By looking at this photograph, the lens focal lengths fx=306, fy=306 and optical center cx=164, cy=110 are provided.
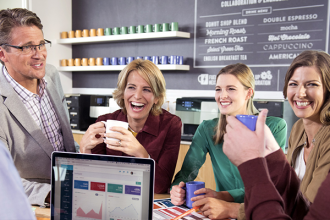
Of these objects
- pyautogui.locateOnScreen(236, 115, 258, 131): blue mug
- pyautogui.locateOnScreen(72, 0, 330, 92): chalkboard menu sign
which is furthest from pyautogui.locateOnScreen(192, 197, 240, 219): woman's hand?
pyautogui.locateOnScreen(72, 0, 330, 92): chalkboard menu sign

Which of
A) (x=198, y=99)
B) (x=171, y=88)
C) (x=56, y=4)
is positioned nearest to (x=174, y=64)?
(x=171, y=88)

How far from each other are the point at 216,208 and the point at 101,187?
1.61 ft

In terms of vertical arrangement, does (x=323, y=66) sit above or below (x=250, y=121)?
above

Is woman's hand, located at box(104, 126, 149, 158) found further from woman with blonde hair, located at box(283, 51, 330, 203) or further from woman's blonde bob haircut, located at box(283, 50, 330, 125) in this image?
woman's blonde bob haircut, located at box(283, 50, 330, 125)

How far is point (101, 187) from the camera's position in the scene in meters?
1.02

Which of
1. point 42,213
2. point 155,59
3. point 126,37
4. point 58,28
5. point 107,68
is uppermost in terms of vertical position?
point 58,28

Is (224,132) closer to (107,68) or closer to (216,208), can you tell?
(216,208)

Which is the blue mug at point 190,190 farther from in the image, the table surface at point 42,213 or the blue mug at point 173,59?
the blue mug at point 173,59

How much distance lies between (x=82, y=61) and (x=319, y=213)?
4.07m

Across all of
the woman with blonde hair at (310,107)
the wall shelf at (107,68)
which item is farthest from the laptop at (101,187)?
the wall shelf at (107,68)

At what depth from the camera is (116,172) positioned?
1014mm

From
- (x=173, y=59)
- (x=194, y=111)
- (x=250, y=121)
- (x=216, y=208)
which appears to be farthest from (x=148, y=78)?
(x=173, y=59)

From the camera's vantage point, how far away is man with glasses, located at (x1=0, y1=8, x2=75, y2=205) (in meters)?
1.45

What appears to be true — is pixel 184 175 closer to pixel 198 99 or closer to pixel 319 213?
pixel 319 213
